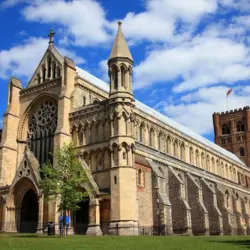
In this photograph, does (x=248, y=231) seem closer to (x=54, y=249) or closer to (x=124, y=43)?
(x=124, y=43)

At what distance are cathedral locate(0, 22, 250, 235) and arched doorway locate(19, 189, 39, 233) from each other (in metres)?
0.12

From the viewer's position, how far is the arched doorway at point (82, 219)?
41.2 meters

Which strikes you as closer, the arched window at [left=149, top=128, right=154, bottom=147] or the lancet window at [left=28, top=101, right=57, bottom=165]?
the lancet window at [left=28, top=101, right=57, bottom=165]

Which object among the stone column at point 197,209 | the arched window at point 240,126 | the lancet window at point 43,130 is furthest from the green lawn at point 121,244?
the arched window at point 240,126

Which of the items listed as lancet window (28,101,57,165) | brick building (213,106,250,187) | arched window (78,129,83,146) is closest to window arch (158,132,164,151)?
arched window (78,129,83,146)

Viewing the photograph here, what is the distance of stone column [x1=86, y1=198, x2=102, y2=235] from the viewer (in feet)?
126

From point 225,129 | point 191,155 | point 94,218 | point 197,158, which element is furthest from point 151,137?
point 225,129

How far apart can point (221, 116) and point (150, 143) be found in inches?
2340

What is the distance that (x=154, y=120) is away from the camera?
53469 millimetres

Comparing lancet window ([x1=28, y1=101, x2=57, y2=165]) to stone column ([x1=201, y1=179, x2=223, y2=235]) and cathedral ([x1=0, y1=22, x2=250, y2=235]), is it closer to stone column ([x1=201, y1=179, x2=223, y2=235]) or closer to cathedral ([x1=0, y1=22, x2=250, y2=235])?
cathedral ([x1=0, y1=22, x2=250, y2=235])

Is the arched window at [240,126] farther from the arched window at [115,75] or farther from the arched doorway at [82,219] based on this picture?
the arched doorway at [82,219]

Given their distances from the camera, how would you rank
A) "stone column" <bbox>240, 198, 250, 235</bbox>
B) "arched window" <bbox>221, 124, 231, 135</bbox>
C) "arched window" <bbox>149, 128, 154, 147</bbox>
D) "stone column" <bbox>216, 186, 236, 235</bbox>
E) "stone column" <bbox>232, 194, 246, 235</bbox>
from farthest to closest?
1. "arched window" <bbox>221, 124, 231, 135</bbox>
2. "stone column" <bbox>240, 198, 250, 235</bbox>
3. "stone column" <bbox>232, 194, 246, 235</bbox>
4. "stone column" <bbox>216, 186, 236, 235</bbox>
5. "arched window" <bbox>149, 128, 154, 147</bbox>

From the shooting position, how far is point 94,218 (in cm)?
3881

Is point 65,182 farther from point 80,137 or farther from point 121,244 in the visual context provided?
point 121,244
